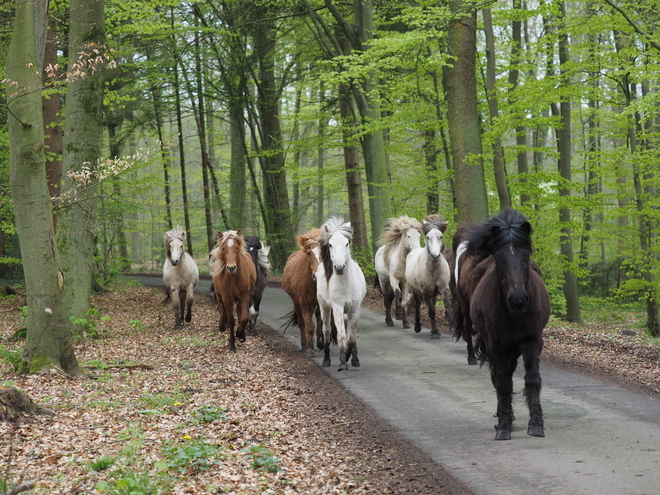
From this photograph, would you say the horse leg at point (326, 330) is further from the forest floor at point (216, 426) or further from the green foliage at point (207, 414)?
the green foliage at point (207, 414)

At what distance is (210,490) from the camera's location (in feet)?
16.4

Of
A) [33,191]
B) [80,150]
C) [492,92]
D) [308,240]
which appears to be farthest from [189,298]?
[492,92]

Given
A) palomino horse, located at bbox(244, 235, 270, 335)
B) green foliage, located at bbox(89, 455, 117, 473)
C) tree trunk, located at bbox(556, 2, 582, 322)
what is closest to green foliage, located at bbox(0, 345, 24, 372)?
green foliage, located at bbox(89, 455, 117, 473)

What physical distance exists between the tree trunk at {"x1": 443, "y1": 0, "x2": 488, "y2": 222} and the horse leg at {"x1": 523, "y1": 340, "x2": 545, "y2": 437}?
30.8 feet

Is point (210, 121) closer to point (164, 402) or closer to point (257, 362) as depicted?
point (257, 362)

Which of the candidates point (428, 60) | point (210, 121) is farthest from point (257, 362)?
point (210, 121)

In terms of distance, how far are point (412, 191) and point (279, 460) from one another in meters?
21.3

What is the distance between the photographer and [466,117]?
1605 cm

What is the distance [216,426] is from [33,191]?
408 cm

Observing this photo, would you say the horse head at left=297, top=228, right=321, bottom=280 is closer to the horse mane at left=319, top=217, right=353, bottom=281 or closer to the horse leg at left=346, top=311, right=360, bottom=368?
the horse mane at left=319, top=217, right=353, bottom=281

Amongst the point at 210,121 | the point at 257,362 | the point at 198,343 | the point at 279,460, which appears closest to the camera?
the point at 279,460

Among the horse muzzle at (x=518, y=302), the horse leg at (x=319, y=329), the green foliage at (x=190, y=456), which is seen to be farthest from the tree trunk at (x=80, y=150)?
the horse muzzle at (x=518, y=302)

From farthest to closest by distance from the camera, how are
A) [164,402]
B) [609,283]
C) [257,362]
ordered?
1. [609,283]
2. [257,362]
3. [164,402]

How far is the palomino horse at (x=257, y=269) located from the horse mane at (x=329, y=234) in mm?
4613
